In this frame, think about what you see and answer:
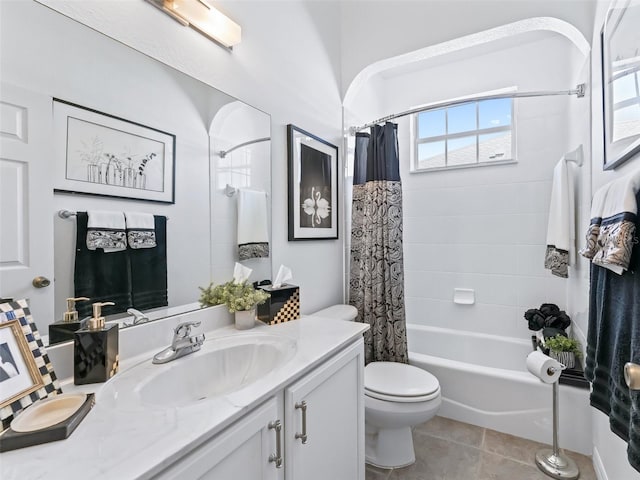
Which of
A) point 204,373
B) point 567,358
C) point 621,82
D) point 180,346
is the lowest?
point 567,358

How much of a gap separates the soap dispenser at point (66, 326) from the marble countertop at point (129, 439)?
12cm

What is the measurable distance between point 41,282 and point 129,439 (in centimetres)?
54

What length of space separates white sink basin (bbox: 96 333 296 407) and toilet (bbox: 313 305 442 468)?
Answer: 757 mm

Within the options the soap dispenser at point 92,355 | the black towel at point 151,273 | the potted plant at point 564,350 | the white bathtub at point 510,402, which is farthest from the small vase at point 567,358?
the soap dispenser at point 92,355

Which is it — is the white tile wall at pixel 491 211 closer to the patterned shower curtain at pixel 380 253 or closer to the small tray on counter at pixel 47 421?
the patterned shower curtain at pixel 380 253

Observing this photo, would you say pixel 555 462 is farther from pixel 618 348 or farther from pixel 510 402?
pixel 618 348

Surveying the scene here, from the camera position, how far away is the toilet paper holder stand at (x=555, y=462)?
1641mm

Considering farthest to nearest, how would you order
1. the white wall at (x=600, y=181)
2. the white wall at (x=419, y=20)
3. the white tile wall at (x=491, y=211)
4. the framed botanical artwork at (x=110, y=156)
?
the white tile wall at (x=491, y=211), the white wall at (x=419, y=20), the white wall at (x=600, y=181), the framed botanical artwork at (x=110, y=156)

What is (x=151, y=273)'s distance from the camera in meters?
1.18

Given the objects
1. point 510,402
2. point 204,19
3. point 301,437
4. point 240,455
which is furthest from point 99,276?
point 510,402

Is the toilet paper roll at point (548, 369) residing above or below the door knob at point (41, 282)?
below

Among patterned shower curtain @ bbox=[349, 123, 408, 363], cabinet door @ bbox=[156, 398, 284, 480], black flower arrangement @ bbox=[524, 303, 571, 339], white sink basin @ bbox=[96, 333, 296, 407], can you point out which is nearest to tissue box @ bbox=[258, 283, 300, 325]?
white sink basin @ bbox=[96, 333, 296, 407]

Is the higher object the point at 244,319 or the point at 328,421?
the point at 244,319

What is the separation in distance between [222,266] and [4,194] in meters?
0.78
